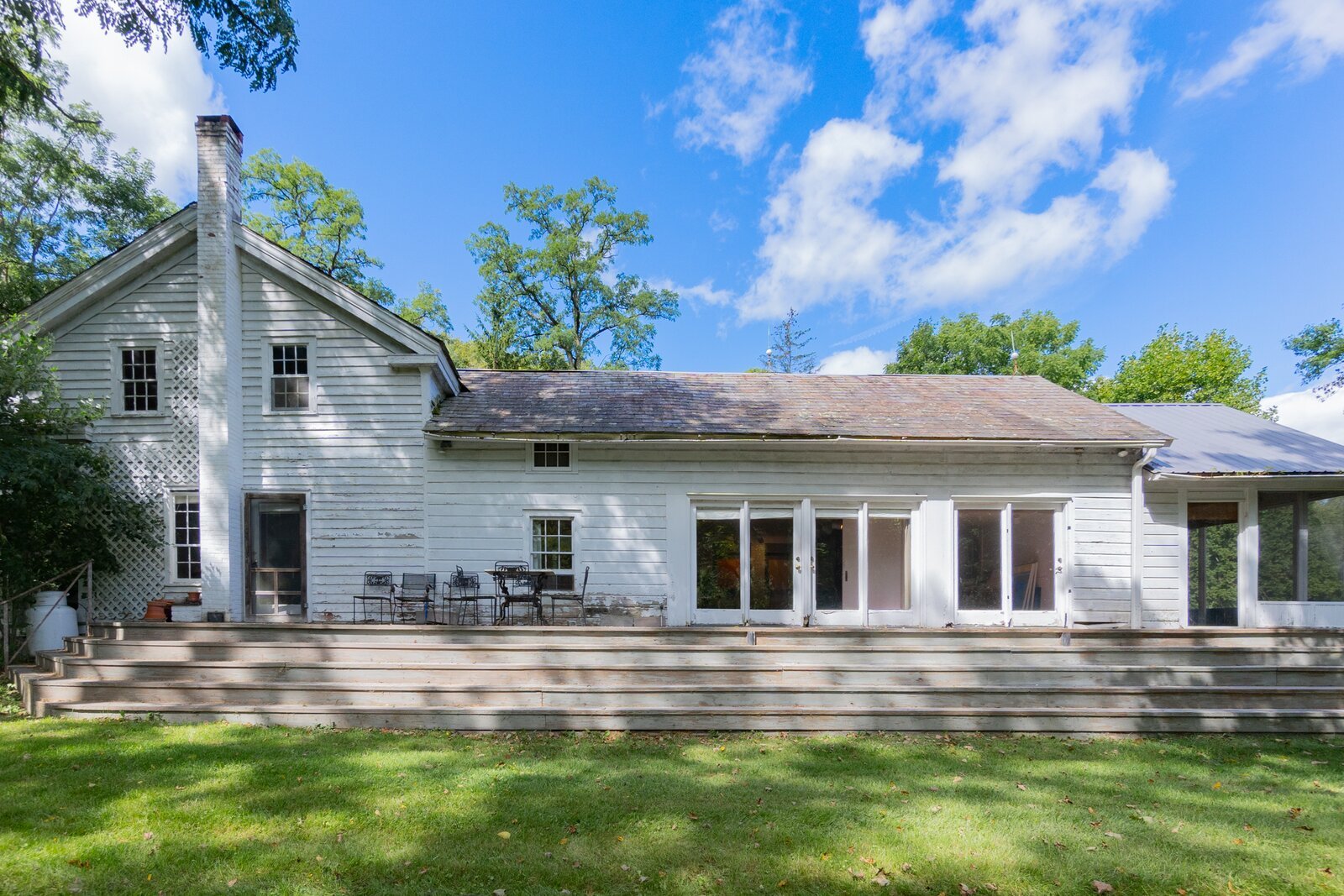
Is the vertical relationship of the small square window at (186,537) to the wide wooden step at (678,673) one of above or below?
above

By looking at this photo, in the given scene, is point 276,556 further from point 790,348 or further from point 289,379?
point 790,348

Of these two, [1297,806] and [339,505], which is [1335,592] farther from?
[339,505]

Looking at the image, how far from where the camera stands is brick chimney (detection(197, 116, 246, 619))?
390 inches

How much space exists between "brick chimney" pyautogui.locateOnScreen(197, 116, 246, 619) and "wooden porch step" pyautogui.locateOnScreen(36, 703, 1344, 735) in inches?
108

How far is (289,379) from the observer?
10.8m

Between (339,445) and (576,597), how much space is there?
15.9ft

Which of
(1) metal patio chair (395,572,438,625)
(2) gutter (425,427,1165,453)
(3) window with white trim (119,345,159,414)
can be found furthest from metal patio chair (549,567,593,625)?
(3) window with white trim (119,345,159,414)

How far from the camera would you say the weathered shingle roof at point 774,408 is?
1045cm

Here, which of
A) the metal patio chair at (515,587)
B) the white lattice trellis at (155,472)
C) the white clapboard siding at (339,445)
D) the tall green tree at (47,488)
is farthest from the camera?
the white clapboard siding at (339,445)

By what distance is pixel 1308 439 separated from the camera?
1175 centimetres

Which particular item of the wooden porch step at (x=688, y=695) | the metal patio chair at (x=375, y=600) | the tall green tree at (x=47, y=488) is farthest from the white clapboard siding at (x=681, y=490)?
the tall green tree at (x=47, y=488)

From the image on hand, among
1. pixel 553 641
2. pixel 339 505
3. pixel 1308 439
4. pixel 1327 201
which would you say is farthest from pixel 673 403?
pixel 1327 201

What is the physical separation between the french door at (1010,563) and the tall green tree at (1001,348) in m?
25.7

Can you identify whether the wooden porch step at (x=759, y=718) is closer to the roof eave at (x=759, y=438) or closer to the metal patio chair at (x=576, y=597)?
the metal patio chair at (x=576, y=597)
